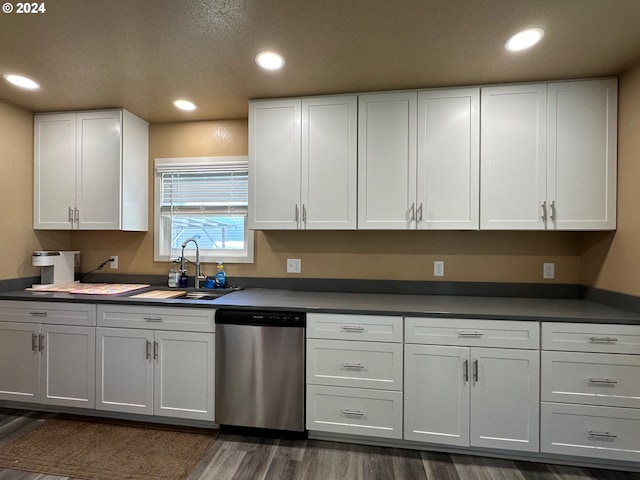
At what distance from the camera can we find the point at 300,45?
1781 mm

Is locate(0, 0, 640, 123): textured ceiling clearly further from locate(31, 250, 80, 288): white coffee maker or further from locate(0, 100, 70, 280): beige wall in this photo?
locate(31, 250, 80, 288): white coffee maker

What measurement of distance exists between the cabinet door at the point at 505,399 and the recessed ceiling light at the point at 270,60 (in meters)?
2.10

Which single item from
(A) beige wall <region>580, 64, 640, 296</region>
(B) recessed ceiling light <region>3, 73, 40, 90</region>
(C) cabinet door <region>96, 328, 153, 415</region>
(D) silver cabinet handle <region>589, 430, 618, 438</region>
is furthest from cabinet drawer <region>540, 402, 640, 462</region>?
(B) recessed ceiling light <region>3, 73, 40, 90</region>

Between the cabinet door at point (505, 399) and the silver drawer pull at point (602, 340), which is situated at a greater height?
the silver drawer pull at point (602, 340)

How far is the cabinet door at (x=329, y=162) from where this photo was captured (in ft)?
7.68

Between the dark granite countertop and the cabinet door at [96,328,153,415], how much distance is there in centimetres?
25

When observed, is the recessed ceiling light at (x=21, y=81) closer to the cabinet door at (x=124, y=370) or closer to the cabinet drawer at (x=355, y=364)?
the cabinet door at (x=124, y=370)

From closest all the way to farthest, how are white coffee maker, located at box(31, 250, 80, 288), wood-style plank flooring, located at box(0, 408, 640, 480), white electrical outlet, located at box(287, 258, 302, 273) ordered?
wood-style plank flooring, located at box(0, 408, 640, 480), white coffee maker, located at box(31, 250, 80, 288), white electrical outlet, located at box(287, 258, 302, 273)

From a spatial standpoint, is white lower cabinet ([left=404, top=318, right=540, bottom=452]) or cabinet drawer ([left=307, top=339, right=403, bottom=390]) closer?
white lower cabinet ([left=404, top=318, right=540, bottom=452])

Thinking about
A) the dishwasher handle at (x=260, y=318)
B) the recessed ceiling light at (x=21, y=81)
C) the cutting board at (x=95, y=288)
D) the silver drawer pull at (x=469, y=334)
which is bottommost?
the silver drawer pull at (x=469, y=334)

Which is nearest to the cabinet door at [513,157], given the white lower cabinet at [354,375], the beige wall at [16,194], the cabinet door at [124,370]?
the white lower cabinet at [354,375]

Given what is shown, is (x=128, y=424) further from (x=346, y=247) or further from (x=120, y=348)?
(x=346, y=247)

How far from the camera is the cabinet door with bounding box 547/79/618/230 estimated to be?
2072 mm

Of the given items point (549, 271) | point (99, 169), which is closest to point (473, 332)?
point (549, 271)
